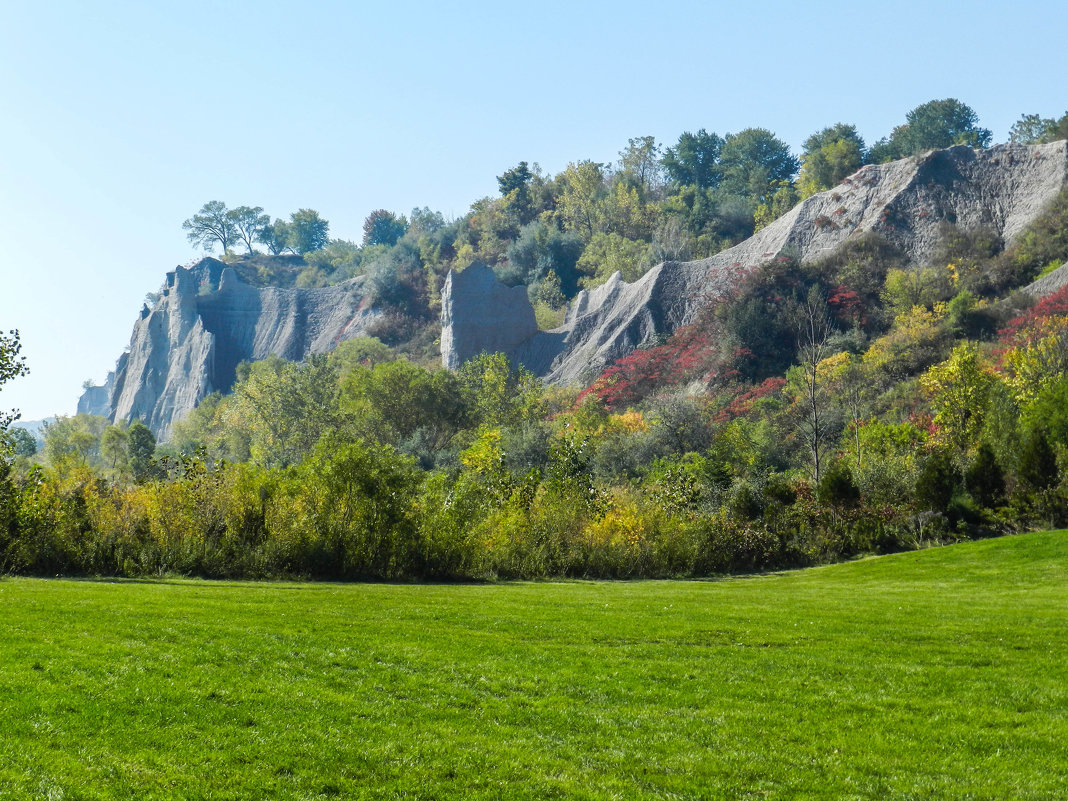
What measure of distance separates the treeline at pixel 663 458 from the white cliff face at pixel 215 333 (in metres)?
26.5

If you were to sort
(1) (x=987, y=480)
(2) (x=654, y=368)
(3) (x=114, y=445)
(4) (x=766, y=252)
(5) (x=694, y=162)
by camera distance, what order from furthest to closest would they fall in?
(5) (x=694, y=162) < (3) (x=114, y=445) < (4) (x=766, y=252) < (2) (x=654, y=368) < (1) (x=987, y=480)

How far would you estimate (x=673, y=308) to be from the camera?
2562 inches

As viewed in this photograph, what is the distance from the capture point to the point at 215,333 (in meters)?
100

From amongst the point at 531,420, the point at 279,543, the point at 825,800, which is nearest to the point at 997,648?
the point at 825,800

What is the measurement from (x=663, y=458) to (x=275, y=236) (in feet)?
412

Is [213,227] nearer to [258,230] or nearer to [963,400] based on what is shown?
[258,230]

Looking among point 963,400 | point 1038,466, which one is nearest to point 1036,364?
point 963,400

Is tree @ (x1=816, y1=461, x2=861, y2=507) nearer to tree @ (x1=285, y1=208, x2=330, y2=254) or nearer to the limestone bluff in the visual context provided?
the limestone bluff

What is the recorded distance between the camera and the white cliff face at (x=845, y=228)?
60.7 meters

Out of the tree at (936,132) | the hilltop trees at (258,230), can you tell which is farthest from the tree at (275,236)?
the tree at (936,132)

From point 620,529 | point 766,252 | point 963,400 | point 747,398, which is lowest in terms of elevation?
point 620,529

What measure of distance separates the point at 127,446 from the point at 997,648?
7604cm

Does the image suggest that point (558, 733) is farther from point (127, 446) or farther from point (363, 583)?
point (127, 446)

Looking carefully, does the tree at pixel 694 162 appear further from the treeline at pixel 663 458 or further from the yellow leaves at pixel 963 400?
the yellow leaves at pixel 963 400
